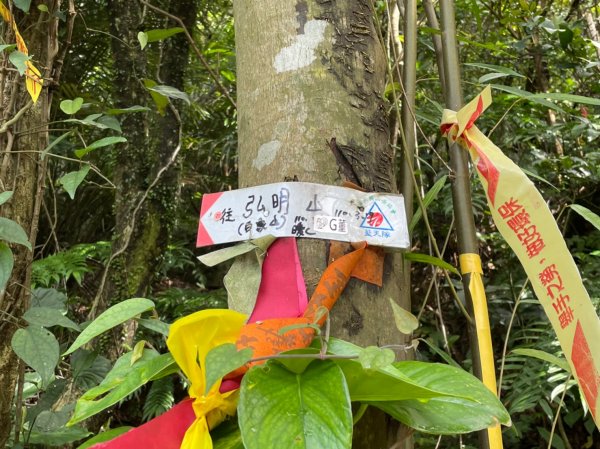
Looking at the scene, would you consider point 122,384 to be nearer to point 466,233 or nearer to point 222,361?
point 222,361

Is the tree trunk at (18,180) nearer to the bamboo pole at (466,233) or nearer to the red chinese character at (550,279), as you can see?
the bamboo pole at (466,233)

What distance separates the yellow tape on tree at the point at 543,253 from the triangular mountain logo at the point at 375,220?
162mm

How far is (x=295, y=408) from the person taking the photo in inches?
15.8

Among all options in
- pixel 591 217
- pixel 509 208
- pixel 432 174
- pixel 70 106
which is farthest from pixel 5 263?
pixel 432 174

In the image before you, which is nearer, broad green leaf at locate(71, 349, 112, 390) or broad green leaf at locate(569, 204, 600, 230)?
broad green leaf at locate(569, 204, 600, 230)

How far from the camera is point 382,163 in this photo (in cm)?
57

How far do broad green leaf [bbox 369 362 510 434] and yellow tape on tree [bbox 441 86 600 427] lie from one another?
19 cm

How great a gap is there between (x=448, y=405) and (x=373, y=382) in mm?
61

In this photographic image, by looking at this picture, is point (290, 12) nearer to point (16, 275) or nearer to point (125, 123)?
point (16, 275)

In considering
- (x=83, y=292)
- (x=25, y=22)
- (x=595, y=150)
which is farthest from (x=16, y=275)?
(x=595, y=150)

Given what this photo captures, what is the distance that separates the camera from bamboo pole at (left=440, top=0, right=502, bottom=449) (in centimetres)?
63

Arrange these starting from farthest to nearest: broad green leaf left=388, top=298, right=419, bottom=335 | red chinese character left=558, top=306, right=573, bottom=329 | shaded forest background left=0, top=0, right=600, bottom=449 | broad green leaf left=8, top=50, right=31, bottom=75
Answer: shaded forest background left=0, top=0, right=600, bottom=449 < broad green leaf left=8, top=50, right=31, bottom=75 < red chinese character left=558, top=306, right=573, bottom=329 < broad green leaf left=388, top=298, right=419, bottom=335

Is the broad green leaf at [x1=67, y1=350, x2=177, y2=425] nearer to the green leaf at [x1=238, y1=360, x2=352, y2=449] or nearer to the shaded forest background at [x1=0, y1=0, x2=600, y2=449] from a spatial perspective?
the green leaf at [x1=238, y1=360, x2=352, y2=449]

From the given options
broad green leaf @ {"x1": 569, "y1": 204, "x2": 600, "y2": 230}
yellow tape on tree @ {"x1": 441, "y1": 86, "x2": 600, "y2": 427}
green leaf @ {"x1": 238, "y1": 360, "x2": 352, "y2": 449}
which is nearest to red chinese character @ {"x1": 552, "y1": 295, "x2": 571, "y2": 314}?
yellow tape on tree @ {"x1": 441, "y1": 86, "x2": 600, "y2": 427}
